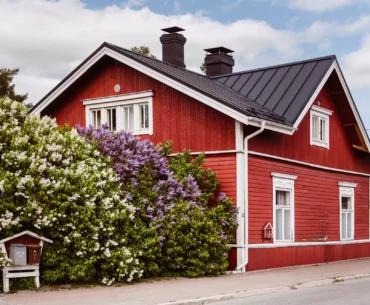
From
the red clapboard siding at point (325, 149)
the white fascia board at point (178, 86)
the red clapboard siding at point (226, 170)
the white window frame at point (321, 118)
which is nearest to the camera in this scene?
the white fascia board at point (178, 86)

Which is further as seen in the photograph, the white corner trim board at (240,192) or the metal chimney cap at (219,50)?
the metal chimney cap at (219,50)

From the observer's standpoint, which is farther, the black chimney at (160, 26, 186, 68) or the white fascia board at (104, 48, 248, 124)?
the black chimney at (160, 26, 186, 68)

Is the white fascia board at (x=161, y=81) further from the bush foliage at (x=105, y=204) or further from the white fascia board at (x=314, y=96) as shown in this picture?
the bush foliage at (x=105, y=204)

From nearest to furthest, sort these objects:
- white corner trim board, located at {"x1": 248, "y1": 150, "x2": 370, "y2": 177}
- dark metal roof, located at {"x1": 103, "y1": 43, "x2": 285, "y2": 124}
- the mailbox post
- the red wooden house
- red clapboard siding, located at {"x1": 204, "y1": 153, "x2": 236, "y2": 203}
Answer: the mailbox post → dark metal roof, located at {"x1": 103, "y1": 43, "x2": 285, "y2": 124} → red clapboard siding, located at {"x1": 204, "y1": 153, "x2": 236, "y2": 203} → the red wooden house → white corner trim board, located at {"x1": 248, "y1": 150, "x2": 370, "y2": 177}

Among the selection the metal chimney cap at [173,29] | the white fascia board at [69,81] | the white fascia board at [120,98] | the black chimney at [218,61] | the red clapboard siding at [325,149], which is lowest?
the red clapboard siding at [325,149]

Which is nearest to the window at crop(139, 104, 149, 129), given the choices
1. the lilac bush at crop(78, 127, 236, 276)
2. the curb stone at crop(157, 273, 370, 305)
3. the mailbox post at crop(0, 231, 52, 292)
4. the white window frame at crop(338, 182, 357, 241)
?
the lilac bush at crop(78, 127, 236, 276)

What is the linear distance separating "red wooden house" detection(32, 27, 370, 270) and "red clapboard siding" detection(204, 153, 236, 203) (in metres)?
0.03

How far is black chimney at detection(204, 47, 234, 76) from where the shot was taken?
1164 inches

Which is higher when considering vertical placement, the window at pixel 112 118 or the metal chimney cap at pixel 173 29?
the metal chimney cap at pixel 173 29

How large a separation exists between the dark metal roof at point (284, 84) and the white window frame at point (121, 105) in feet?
12.3

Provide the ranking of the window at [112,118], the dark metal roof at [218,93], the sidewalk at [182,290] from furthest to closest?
the window at [112,118], the dark metal roof at [218,93], the sidewalk at [182,290]

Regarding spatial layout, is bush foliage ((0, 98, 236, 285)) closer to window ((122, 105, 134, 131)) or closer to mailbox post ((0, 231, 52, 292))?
mailbox post ((0, 231, 52, 292))

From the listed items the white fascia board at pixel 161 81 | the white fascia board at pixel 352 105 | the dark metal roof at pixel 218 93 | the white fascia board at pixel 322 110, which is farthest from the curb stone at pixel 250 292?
the white fascia board at pixel 352 105

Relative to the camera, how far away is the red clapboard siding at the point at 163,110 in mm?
20781
